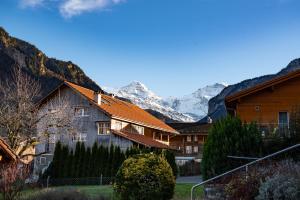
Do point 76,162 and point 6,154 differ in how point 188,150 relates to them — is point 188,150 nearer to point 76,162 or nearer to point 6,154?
point 76,162

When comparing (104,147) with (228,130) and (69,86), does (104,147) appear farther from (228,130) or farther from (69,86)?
(228,130)

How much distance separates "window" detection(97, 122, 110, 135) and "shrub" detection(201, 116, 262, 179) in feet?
88.4

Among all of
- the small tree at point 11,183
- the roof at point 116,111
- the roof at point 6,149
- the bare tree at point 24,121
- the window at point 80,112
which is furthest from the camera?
the window at point 80,112

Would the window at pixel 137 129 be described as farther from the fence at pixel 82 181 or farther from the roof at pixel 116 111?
the fence at pixel 82 181

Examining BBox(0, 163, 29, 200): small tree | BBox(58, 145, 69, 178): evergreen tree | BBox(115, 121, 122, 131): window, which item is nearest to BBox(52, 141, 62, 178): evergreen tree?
BBox(58, 145, 69, 178): evergreen tree

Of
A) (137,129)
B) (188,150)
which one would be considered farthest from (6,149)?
(188,150)

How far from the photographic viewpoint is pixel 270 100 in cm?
2878

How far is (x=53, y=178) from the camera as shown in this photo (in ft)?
143

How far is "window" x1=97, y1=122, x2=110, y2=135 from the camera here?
156 feet

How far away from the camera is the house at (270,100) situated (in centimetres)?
2842

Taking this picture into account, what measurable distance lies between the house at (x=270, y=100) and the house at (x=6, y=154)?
43.7ft

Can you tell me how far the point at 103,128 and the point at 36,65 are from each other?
7776 cm

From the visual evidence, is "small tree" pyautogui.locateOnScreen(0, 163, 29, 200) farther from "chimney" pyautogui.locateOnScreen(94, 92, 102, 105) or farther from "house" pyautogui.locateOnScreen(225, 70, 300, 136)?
"chimney" pyautogui.locateOnScreen(94, 92, 102, 105)

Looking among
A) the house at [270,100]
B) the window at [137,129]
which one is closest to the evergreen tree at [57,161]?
the window at [137,129]
